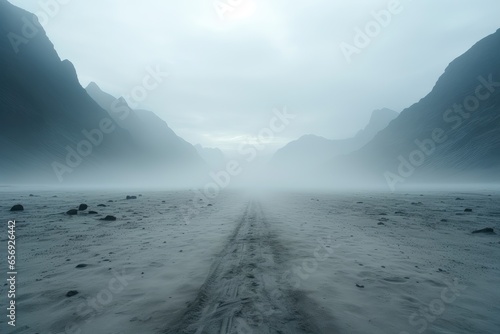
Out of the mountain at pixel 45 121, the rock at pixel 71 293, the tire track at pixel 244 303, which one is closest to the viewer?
the tire track at pixel 244 303

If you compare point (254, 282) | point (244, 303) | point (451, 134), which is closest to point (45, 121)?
point (254, 282)

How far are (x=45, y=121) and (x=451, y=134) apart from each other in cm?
17557

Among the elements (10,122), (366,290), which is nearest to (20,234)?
(366,290)

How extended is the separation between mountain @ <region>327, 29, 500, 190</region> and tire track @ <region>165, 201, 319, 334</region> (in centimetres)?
9965

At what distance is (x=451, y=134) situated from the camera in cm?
11750

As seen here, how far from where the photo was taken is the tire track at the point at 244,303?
4.45 meters

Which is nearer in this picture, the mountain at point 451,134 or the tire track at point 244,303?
the tire track at point 244,303

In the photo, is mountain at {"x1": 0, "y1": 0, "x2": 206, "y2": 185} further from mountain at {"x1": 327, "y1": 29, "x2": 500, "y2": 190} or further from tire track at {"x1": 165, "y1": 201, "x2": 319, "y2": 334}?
mountain at {"x1": 327, "y1": 29, "x2": 500, "y2": 190}

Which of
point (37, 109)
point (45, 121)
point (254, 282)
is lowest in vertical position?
point (254, 282)

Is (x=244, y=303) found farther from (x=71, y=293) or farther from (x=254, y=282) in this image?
(x=71, y=293)

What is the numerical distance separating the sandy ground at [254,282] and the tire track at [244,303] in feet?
0.09

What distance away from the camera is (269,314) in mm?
4902

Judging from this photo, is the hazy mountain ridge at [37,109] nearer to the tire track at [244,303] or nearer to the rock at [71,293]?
the rock at [71,293]

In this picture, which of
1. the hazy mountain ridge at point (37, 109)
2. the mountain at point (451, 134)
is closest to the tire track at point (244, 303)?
the hazy mountain ridge at point (37, 109)
